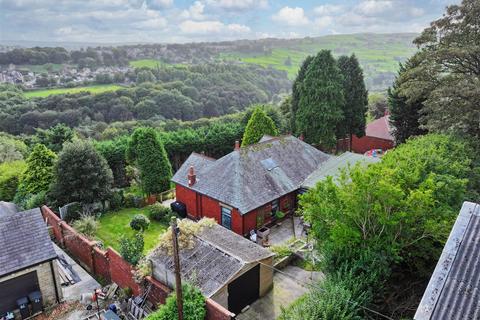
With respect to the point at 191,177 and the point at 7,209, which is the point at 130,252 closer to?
the point at 191,177

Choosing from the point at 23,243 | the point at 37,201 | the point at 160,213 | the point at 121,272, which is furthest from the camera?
the point at 160,213

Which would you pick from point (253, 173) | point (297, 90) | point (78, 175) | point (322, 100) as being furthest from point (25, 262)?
point (297, 90)

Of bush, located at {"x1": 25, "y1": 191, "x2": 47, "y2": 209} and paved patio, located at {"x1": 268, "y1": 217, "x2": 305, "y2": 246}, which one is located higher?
bush, located at {"x1": 25, "y1": 191, "x2": 47, "y2": 209}

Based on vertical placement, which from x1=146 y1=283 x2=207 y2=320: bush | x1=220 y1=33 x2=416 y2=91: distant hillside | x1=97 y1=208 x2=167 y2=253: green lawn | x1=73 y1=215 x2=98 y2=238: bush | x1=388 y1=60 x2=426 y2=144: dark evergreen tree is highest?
x1=220 y1=33 x2=416 y2=91: distant hillside

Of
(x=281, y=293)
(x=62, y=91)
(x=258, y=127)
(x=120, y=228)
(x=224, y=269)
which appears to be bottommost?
(x=120, y=228)

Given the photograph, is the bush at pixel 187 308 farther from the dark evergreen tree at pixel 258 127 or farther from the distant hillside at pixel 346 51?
the distant hillside at pixel 346 51

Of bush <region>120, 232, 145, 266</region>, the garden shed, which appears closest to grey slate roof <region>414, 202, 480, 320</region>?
the garden shed

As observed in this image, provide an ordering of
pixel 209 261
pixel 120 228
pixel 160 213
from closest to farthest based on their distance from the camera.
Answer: pixel 209 261 → pixel 120 228 → pixel 160 213

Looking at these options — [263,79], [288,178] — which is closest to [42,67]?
[263,79]

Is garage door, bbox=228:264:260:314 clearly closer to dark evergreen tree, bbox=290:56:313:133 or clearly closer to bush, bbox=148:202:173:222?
bush, bbox=148:202:173:222
